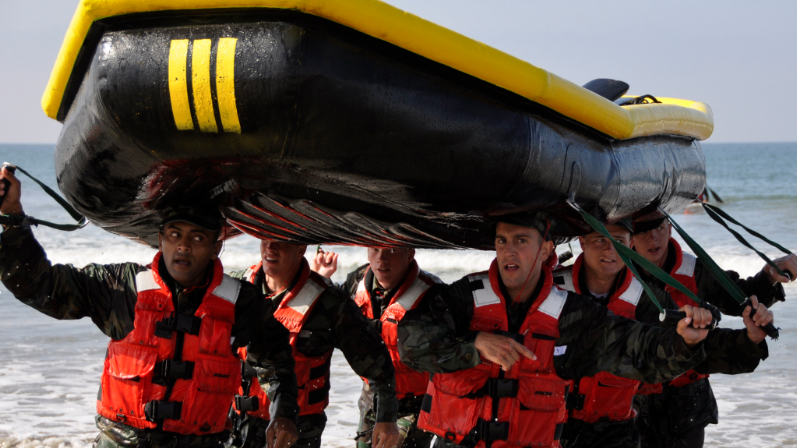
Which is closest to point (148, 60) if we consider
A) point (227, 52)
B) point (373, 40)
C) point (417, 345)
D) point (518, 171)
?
point (227, 52)

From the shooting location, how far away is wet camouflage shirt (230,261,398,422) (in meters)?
3.77

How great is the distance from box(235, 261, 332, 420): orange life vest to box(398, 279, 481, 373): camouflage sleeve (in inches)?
40.1

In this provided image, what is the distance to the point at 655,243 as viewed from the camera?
14.3ft

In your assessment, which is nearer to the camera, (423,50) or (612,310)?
(423,50)

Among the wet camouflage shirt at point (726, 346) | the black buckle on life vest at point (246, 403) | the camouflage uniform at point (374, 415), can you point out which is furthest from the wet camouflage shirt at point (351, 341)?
the wet camouflage shirt at point (726, 346)

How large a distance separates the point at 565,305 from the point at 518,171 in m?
0.68

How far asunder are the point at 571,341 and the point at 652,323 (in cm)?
68

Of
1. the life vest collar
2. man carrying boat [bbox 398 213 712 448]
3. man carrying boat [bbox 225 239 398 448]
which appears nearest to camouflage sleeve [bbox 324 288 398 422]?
man carrying boat [bbox 225 239 398 448]

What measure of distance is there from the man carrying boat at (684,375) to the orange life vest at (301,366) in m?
1.66

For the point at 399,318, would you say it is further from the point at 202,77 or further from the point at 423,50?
the point at 202,77

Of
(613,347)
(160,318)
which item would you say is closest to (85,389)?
(160,318)

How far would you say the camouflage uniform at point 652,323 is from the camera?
9.83 feet

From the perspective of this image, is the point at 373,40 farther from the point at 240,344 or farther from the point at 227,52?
the point at 240,344

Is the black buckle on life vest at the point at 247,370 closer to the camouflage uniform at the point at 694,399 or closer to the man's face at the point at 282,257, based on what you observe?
the man's face at the point at 282,257
